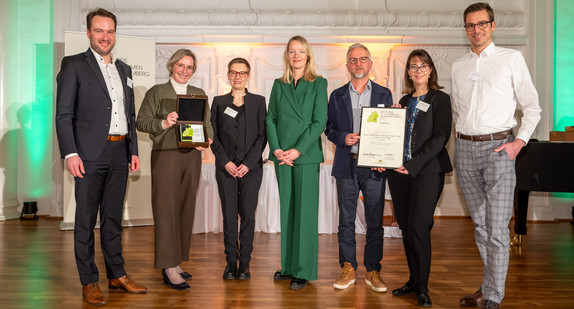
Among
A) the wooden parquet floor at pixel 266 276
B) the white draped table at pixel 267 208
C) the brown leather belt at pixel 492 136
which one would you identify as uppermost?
the brown leather belt at pixel 492 136

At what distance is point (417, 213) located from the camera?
3098 mm

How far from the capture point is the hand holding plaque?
3289 millimetres

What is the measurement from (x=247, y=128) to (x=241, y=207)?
2.04 ft

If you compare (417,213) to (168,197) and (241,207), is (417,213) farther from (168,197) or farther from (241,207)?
(168,197)

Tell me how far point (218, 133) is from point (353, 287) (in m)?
1.56

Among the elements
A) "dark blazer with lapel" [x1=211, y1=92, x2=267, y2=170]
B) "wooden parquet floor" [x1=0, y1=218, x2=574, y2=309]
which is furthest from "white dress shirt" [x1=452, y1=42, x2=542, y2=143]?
"dark blazer with lapel" [x1=211, y1=92, x2=267, y2=170]

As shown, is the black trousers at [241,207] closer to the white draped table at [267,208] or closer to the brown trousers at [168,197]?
the brown trousers at [168,197]

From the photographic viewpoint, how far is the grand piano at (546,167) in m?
4.85

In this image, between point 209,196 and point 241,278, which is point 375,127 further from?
point 209,196

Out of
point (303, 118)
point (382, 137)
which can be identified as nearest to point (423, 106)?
point (382, 137)

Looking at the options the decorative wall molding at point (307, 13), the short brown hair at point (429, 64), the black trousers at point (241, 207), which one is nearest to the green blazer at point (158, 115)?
the black trousers at point (241, 207)

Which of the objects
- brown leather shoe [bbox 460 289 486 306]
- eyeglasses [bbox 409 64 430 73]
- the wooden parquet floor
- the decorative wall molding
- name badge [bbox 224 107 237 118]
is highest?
the decorative wall molding

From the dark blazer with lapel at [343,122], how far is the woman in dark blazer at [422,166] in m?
0.33

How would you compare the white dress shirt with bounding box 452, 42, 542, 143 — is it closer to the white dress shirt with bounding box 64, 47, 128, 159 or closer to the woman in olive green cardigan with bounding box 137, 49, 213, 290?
the woman in olive green cardigan with bounding box 137, 49, 213, 290
